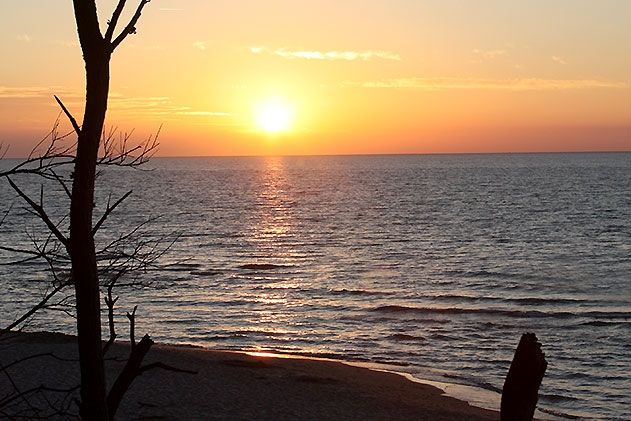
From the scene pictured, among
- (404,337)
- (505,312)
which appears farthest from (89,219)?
(505,312)

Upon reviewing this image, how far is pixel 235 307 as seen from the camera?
33688mm

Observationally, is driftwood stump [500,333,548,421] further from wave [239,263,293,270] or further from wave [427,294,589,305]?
wave [239,263,293,270]

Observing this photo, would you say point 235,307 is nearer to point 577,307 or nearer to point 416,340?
point 416,340

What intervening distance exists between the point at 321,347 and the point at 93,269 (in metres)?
22.4

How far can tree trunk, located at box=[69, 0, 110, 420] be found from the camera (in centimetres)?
443

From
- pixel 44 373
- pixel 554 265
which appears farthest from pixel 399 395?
pixel 554 265

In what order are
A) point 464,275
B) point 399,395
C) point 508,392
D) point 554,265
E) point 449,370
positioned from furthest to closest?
point 554,265, point 464,275, point 449,370, point 399,395, point 508,392

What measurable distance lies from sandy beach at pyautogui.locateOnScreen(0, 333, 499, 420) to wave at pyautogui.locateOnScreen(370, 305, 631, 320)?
371 inches

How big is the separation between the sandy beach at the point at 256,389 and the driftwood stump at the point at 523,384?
36.7 feet

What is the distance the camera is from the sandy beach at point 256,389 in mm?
17719

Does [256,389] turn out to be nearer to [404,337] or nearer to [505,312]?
[404,337]

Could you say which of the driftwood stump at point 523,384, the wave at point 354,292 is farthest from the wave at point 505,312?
the driftwood stump at point 523,384

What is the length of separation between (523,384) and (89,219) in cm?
291

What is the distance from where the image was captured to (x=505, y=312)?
103 ft
